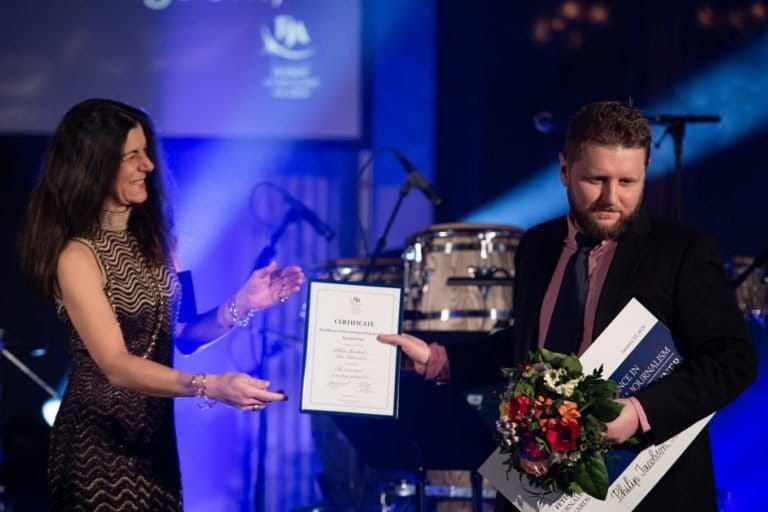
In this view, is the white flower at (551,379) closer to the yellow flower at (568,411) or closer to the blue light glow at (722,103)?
the yellow flower at (568,411)

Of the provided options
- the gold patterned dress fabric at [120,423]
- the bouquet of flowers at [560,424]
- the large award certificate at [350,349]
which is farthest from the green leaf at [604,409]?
the gold patterned dress fabric at [120,423]

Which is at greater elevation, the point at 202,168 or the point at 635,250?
the point at 202,168

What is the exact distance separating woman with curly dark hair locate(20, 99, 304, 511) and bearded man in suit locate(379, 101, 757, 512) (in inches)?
31.9

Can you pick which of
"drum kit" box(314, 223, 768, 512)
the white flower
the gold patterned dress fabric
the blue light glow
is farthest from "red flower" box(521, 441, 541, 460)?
the blue light glow

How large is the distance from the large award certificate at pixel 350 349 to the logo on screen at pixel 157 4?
4.73m

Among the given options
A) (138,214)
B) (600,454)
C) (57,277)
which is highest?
(138,214)

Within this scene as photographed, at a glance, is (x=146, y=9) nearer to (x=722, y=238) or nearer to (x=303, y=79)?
(x=303, y=79)

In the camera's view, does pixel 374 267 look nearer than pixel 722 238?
Yes

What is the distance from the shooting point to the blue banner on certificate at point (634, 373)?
7.88ft

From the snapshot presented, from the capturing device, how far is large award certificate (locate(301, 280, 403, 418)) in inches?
112

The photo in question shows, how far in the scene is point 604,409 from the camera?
7.37 feet

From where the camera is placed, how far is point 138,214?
2.96 m

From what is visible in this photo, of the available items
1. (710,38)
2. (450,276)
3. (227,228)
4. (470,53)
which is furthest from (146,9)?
(710,38)

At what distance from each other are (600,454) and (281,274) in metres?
1.31
